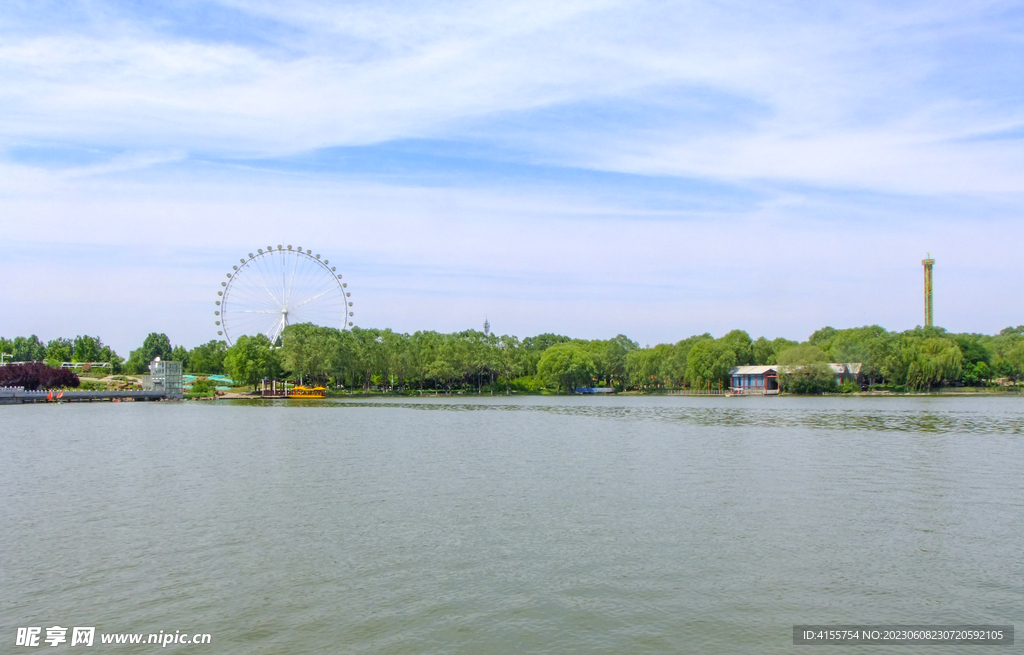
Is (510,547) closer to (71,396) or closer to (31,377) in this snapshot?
(71,396)

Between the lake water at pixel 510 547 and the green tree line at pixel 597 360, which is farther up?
the green tree line at pixel 597 360

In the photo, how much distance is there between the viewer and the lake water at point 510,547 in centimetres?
1439

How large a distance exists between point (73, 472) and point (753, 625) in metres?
29.6

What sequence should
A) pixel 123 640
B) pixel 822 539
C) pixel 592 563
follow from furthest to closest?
pixel 822 539 → pixel 592 563 → pixel 123 640

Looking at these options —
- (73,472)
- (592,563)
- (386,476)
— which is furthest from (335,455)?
(592,563)

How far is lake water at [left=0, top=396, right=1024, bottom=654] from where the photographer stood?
14391mm

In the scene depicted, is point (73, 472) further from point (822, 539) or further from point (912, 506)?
point (912, 506)

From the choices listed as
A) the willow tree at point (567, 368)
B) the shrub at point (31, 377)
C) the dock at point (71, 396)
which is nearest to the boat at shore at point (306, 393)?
the dock at point (71, 396)

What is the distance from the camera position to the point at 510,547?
19547 millimetres

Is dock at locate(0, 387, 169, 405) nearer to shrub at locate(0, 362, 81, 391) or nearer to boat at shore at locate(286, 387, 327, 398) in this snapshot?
shrub at locate(0, 362, 81, 391)

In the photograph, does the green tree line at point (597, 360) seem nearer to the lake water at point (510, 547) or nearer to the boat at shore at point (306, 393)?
the boat at shore at point (306, 393)

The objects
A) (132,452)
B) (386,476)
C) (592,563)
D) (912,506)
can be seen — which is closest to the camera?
(592,563)

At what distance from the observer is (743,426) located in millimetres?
59031

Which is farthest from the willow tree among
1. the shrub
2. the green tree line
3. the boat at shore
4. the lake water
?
the lake water
